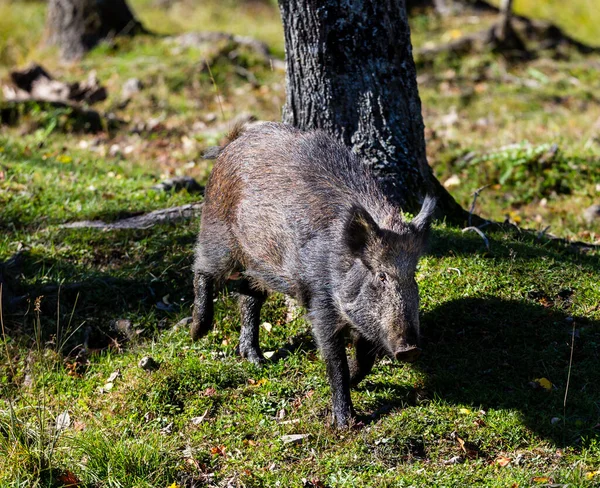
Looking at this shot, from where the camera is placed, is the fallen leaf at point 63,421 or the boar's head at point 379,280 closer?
the boar's head at point 379,280

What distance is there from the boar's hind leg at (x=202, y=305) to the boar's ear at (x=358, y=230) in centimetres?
125

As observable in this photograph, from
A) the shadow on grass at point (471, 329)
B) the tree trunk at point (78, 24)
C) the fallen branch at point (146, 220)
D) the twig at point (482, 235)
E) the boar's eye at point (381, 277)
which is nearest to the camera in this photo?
the boar's eye at point (381, 277)

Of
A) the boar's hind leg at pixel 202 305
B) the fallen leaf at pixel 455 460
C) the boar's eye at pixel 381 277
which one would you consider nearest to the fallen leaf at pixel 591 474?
the fallen leaf at pixel 455 460

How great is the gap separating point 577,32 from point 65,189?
38.2ft

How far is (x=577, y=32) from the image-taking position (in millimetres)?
14766

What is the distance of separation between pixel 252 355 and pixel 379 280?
1.14 m

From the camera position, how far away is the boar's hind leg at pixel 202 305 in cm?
479

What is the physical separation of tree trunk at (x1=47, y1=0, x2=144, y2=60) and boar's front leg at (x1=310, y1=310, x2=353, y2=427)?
8320mm

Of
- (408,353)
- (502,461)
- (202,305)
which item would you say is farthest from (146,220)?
(502,461)

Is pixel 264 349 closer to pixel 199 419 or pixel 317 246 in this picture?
pixel 199 419

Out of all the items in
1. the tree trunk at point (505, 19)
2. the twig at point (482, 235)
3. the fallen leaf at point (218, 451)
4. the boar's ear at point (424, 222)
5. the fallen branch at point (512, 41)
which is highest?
the tree trunk at point (505, 19)

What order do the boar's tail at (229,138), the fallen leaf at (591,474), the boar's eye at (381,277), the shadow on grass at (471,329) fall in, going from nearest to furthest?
the fallen leaf at (591,474) < the boar's eye at (381,277) < the shadow on grass at (471,329) < the boar's tail at (229,138)

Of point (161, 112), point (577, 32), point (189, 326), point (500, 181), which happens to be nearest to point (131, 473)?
point (189, 326)

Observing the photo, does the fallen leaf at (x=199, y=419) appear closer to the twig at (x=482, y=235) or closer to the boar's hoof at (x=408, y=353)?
the boar's hoof at (x=408, y=353)
